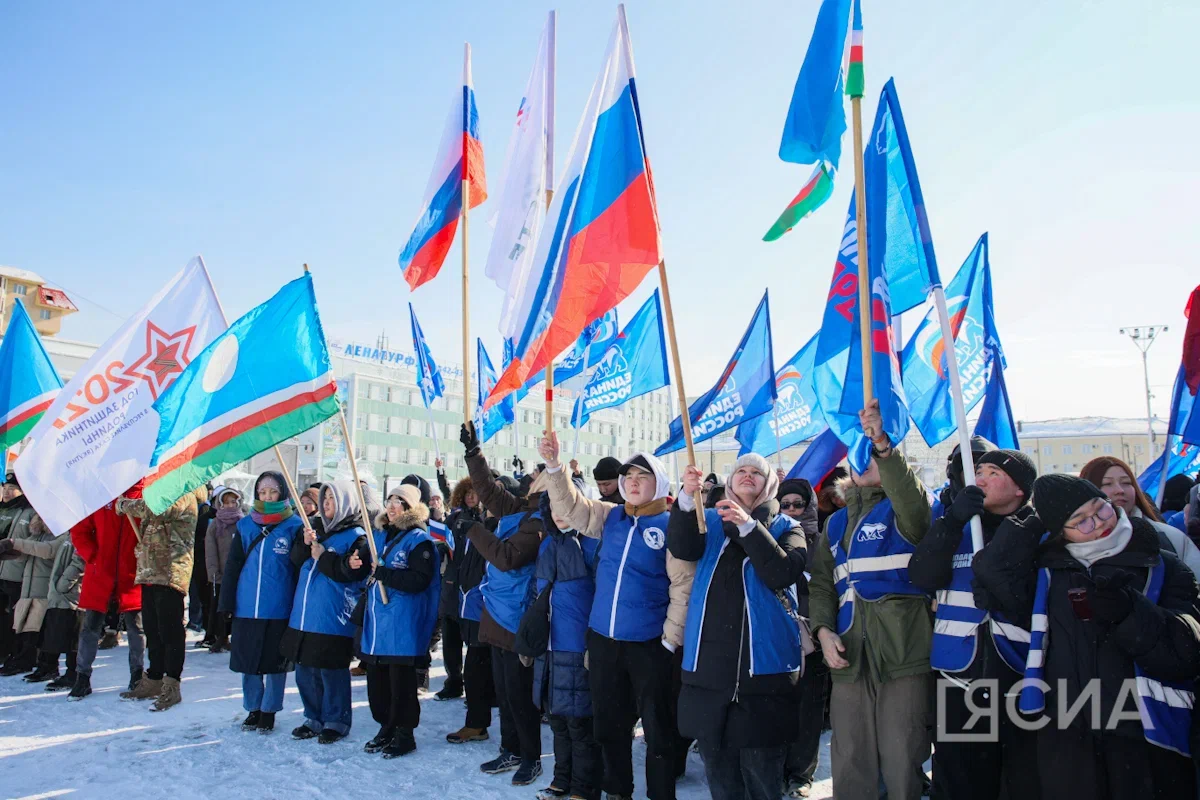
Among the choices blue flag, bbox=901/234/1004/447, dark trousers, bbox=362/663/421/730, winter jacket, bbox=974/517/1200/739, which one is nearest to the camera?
winter jacket, bbox=974/517/1200/739

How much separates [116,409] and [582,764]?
424 cm

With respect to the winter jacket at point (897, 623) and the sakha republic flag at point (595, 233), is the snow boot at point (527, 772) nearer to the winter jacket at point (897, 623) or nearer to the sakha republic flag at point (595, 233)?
the winter jacket at point (897, 623)

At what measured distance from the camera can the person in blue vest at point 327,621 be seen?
6.02 meters

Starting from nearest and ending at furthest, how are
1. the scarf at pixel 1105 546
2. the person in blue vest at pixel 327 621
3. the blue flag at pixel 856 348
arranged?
1. the scarf at pixel 1105 546
2. the blue flag at pixel 856 348
3. the person in blue vest at pixel 327 621

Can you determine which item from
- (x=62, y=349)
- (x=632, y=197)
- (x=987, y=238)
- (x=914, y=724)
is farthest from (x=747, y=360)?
(x=62, y=349)

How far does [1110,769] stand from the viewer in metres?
3.09

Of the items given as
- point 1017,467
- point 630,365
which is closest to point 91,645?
point 630,365

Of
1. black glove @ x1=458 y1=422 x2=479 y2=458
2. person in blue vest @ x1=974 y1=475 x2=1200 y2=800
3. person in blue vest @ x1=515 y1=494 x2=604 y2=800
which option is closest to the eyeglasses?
person in blue vest @ x1=974 y1=475 x2=1200 y2=800

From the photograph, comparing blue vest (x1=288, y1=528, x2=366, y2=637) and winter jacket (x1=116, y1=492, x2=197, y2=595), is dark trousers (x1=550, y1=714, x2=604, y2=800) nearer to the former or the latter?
blue vest (x1=288, y1=528, x2=366, y2=637)

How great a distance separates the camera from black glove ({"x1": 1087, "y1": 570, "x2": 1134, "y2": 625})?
2980 millimetres

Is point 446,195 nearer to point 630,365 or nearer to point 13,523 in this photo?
point 630,365

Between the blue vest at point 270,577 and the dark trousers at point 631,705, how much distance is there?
308cm

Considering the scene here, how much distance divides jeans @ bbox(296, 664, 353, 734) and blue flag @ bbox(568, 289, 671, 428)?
4.62 metres

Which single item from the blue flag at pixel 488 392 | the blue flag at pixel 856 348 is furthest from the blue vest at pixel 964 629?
the blue flag at pixel 488 392
